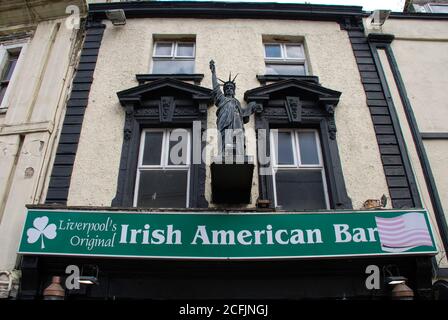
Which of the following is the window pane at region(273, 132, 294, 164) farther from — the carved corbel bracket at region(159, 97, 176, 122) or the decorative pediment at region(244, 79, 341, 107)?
the carved corbel bracket at region(159, 97, 176, 122)

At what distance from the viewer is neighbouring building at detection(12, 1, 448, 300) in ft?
19.4

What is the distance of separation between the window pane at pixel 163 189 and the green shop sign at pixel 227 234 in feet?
2.78

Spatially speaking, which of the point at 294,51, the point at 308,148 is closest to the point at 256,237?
the point at 308,148

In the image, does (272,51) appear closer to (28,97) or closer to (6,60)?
(28,97)

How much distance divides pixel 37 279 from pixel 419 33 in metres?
9.40

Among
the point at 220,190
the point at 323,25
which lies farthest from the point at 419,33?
the point at 220,190

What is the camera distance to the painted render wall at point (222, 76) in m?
7.03

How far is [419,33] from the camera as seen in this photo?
9430 millimetres

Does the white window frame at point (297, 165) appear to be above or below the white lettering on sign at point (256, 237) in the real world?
above

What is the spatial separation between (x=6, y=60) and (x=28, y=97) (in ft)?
5.46

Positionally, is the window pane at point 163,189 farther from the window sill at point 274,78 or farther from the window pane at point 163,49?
the window pane at point 163,49

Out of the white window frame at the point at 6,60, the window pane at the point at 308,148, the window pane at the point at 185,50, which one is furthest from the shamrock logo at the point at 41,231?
the window pane at the point at 185,50

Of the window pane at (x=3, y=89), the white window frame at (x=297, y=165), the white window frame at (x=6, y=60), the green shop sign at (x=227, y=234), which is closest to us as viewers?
the green shop sign at (x=227, y=234)
